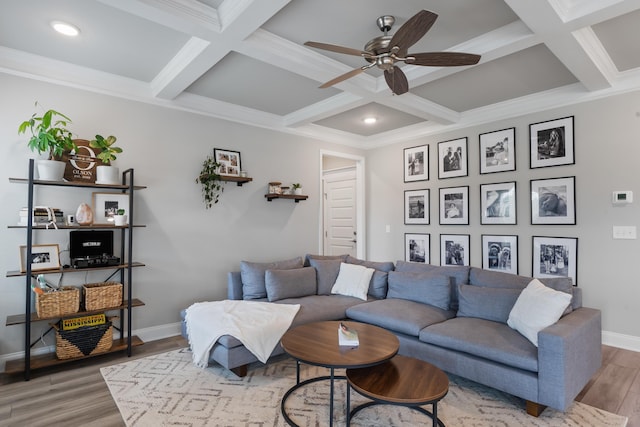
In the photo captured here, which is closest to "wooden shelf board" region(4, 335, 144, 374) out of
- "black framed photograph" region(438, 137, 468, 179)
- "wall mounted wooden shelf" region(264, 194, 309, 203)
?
"wall mounted wooden shelf" region(264, 194, 309, 203)

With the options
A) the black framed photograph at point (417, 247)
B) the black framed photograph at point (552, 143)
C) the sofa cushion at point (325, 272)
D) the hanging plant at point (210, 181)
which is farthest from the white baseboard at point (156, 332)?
the black framed photograph at point (552, 143)

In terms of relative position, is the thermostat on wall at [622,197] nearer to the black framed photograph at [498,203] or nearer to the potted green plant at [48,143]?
the black framed photograph at [498,203]

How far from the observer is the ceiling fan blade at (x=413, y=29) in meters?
1.82

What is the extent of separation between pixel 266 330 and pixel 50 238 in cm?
213

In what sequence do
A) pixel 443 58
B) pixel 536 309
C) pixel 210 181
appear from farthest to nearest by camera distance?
pixel 210 181 → pixel 536 309 → pixel 443 58

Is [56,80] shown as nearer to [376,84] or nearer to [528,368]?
[376,84]

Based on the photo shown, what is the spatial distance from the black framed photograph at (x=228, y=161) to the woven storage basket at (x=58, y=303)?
1922 millimetres

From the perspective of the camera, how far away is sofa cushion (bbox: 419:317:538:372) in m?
2.39

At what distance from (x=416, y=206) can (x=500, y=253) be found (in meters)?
1.35

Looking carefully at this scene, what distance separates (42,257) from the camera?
3.02 meters

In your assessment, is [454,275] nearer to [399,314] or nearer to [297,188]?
[399,314]

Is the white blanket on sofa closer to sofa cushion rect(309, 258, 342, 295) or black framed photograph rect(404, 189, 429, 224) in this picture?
sofa cushion rect(309, 258, 342, 295)

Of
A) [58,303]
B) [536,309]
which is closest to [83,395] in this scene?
[58,303]

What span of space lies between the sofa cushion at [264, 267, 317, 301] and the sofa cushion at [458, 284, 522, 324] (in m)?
1.60
